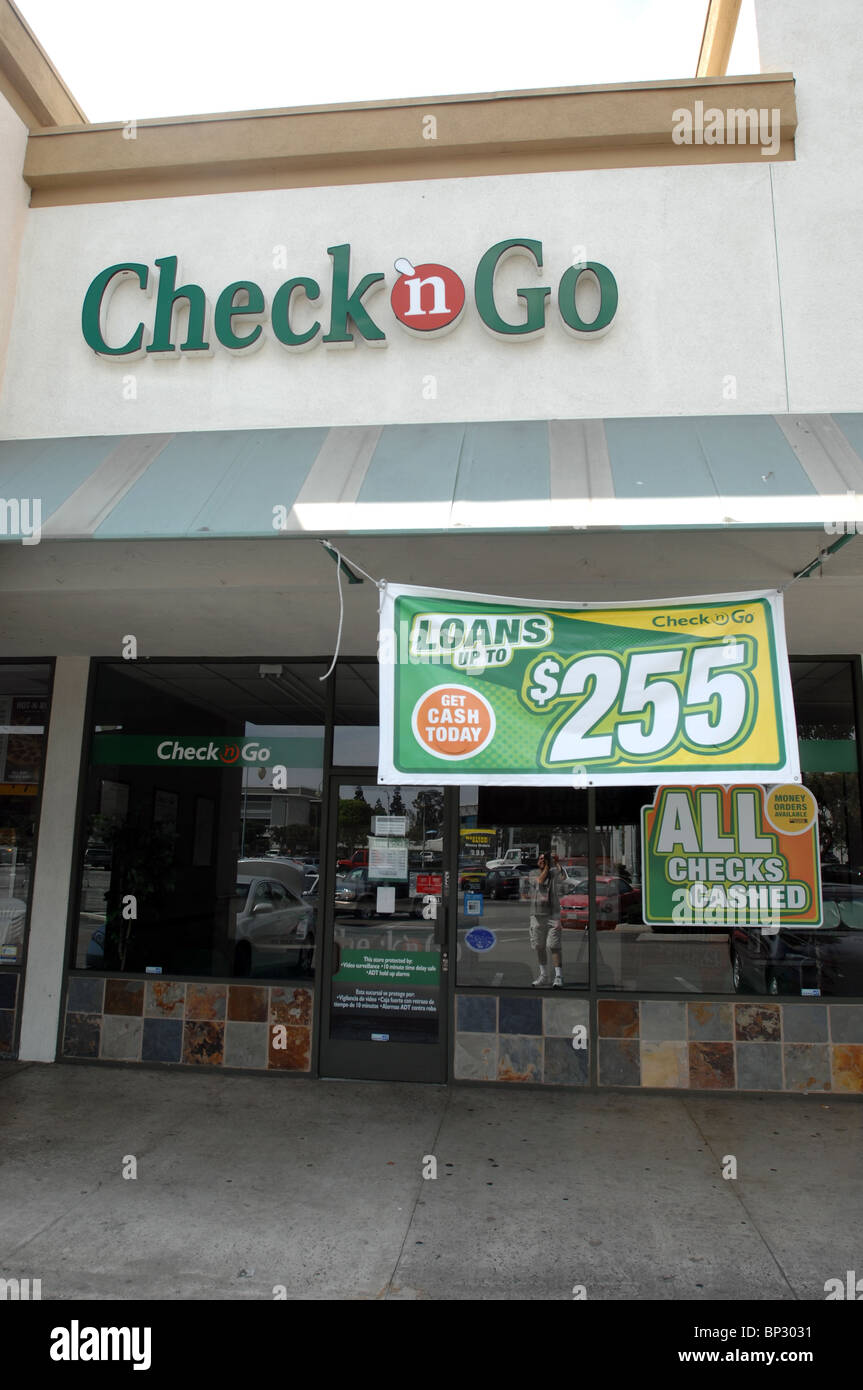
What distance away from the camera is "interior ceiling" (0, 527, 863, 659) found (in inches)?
187

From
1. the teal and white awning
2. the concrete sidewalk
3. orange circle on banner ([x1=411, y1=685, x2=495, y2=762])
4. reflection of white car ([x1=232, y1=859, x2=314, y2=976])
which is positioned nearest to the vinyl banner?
orange circle on banner ([x1=411, y1=685, x2=495, y2=762])

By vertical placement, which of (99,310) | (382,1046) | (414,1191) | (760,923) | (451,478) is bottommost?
(414,1191)

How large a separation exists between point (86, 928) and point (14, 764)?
152cm

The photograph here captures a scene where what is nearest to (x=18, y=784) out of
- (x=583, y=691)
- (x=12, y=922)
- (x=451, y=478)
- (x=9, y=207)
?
(x=12, y=922)

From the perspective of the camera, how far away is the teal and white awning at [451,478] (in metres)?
4.09

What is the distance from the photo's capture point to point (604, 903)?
6559 millimetres

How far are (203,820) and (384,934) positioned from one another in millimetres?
1732

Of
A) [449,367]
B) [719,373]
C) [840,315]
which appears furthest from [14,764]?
[840,315]

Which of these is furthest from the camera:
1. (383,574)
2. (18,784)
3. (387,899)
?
(18,784)

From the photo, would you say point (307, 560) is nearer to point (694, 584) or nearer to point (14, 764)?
point (694, 584)

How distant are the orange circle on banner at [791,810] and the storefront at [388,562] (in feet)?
0.15

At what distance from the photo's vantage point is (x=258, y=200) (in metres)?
6.19

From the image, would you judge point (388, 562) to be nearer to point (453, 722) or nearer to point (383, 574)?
point (383, 574)

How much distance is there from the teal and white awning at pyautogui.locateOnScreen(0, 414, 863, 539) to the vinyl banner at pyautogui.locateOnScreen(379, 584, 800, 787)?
1.50ft
